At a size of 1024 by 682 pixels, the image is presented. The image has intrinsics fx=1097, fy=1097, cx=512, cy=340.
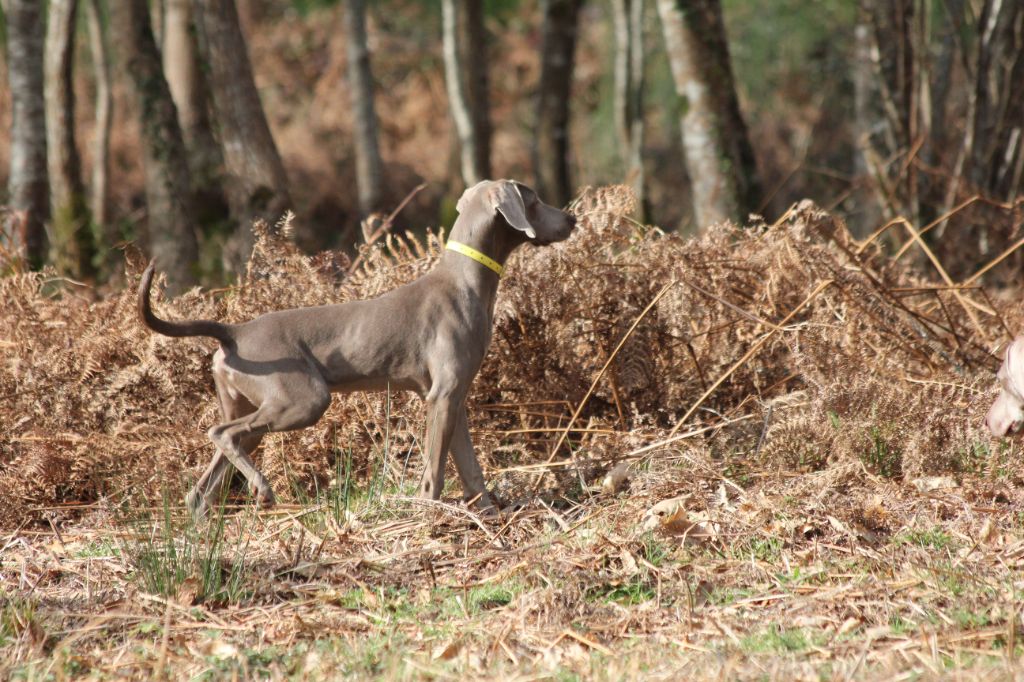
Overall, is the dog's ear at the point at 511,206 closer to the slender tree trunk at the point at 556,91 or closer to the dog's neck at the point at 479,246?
the dog's neck at the point at 479,246

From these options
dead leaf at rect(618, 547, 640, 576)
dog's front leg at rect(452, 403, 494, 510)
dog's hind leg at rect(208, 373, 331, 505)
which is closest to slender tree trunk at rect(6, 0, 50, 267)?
dog's hind leg at rect(208, 373, 331, 505)

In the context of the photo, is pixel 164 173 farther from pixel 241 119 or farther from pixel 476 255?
pixel 476 255

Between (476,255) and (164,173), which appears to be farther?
(164,173)

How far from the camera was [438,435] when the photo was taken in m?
4.84

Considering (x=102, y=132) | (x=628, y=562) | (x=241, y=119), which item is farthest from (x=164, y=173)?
(x=102, y=132)

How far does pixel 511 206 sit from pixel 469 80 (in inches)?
413

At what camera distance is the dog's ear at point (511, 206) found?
16.0ft

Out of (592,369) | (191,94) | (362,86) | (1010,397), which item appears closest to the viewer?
(1010,397)

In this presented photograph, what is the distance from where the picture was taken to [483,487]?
5.10 metres

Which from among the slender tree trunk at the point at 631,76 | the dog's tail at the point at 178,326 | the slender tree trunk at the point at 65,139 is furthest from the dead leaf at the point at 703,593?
the slender tree trunk at the point at 631,76

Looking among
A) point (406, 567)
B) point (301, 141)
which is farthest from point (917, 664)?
point (301, 141)

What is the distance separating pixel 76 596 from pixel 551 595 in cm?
180

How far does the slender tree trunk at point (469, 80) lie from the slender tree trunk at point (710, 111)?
5648 millimetres

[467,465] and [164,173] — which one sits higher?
[164,173]
